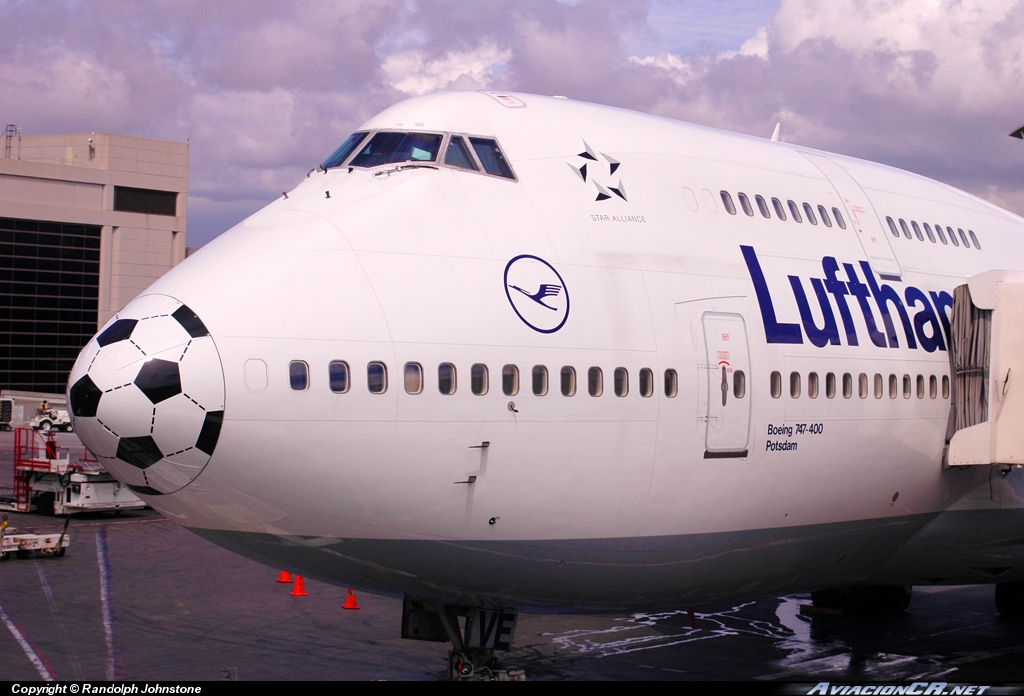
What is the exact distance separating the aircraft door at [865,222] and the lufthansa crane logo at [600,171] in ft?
13.2

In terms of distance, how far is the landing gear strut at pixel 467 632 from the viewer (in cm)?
1129

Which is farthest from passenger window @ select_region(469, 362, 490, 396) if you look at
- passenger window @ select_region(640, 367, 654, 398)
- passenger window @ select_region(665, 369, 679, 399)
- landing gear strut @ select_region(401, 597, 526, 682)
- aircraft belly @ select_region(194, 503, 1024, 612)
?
landing gear strut @ select_region(401, 597, 526, 682)

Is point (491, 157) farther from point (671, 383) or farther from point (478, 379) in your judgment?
point (671, 383)

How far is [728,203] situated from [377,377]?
5.38 meters

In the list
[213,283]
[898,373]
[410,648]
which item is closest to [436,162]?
[213,283]

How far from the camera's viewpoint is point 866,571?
14109 mm

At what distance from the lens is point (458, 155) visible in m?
11.1

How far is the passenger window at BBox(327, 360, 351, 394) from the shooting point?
9.22 metres

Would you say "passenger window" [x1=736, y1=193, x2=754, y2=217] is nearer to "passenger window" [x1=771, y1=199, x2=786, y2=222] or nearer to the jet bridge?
"passenger window" [x1=771, y1=199, x2=786, y2=222]

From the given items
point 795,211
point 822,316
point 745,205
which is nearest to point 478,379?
point 745,205

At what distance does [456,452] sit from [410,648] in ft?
27.9

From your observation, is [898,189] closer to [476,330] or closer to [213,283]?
[476,330]

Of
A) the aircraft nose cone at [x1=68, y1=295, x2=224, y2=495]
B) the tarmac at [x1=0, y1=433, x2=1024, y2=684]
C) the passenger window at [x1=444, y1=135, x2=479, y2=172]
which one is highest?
the passenger window at [x1=444, y1=135, x2=479, y2=172]

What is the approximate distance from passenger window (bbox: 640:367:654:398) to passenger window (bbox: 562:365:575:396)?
0.87 metres
